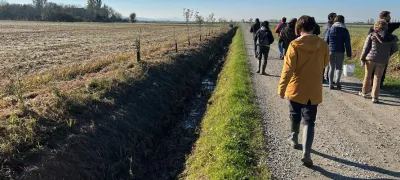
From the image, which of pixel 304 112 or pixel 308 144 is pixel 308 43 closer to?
pixel 304 112

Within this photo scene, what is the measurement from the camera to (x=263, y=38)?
1199cm

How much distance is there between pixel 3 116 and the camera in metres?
5.44

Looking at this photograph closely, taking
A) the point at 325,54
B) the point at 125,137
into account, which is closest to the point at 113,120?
→ the point at 125,137

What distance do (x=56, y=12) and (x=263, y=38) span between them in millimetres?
114676

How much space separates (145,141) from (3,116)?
2.65 meters

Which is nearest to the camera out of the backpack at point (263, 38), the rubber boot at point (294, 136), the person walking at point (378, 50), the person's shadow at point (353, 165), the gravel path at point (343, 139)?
the person's shadow at point (353, 165)

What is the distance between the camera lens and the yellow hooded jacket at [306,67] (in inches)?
175

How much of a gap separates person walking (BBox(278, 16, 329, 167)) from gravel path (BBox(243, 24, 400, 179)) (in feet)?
1.21

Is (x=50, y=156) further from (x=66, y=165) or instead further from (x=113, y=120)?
(x=113, y=120)

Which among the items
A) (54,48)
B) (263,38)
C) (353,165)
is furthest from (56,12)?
(353,165)

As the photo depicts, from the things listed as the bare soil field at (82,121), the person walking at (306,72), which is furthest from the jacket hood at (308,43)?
the bare soil field at (82,121)

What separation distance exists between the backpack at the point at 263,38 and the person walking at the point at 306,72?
7325 millimetres

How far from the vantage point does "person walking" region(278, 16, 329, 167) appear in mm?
4441

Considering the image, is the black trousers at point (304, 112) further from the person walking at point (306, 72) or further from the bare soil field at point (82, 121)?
the bare soil field at point (82, 121)
